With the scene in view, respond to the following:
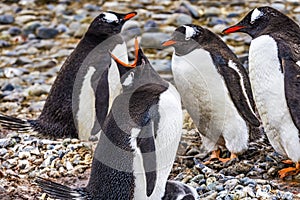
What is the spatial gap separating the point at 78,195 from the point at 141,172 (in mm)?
377

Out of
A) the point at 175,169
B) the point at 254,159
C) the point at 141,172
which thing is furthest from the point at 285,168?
the point at 141,172

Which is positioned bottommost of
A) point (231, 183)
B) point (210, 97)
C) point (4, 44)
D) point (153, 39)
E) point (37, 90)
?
point (4, 44)

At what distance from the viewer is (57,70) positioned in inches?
312

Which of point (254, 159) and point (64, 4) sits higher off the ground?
point (254, 159)

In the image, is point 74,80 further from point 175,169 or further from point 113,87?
point 175,169

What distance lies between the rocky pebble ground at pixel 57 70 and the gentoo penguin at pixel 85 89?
178 mm

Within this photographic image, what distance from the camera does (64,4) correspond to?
1017 centimetres

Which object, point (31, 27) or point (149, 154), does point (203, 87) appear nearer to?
point (149, 154)

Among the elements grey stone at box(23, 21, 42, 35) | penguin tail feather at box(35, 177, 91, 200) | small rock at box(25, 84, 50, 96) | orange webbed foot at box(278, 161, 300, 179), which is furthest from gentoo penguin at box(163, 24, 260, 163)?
grey stone at box(23, 21, 42, 35)

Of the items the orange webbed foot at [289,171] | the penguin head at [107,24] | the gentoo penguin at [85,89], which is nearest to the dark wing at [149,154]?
the orange webbed foot at [289,171]

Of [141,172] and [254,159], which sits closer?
[141,172]

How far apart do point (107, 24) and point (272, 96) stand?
1710mm

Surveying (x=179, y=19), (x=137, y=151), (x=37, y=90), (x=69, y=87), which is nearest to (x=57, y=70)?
(x=37, y=90)

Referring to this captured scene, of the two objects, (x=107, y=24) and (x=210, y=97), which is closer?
(x=210, y=97)
